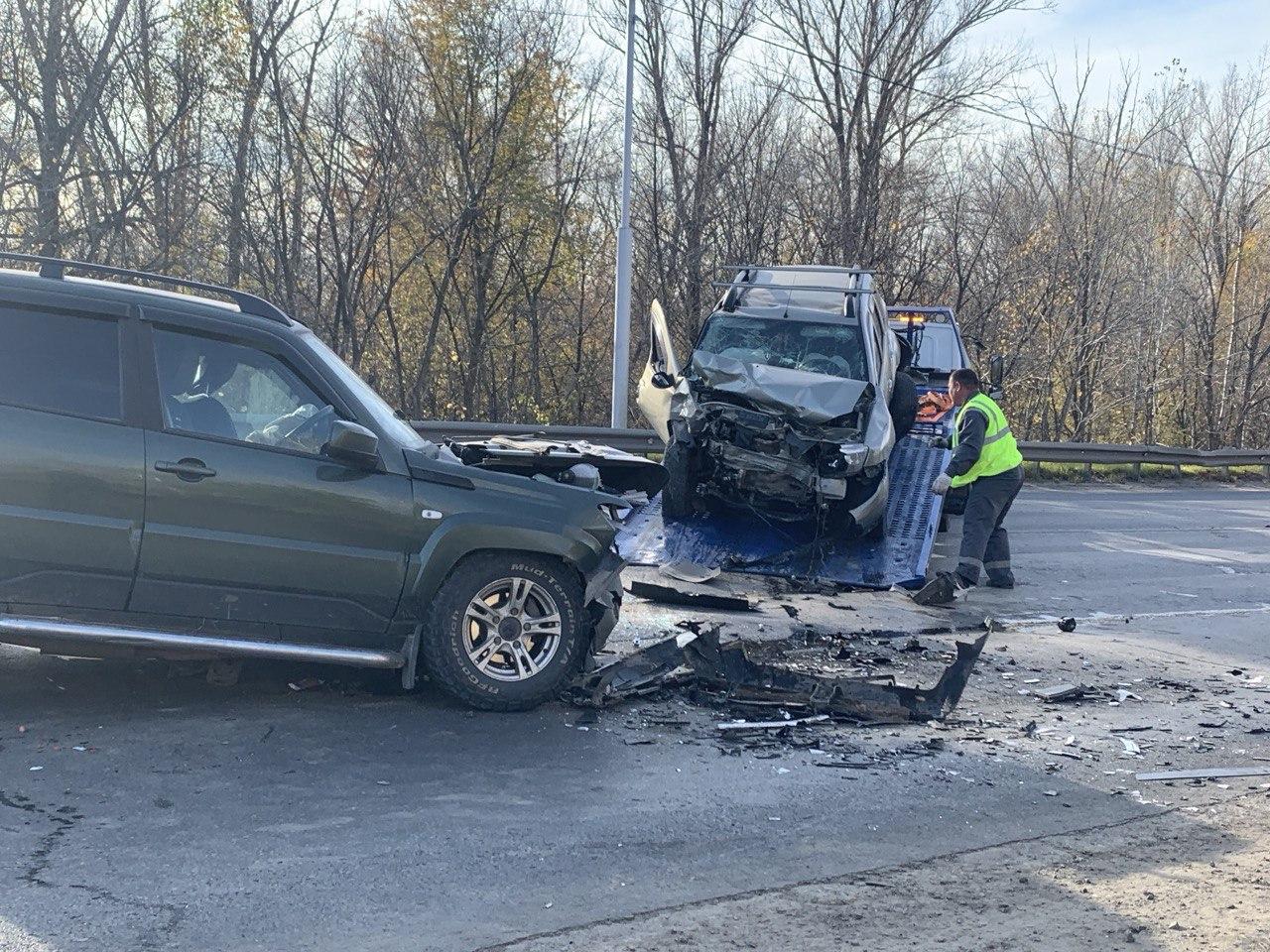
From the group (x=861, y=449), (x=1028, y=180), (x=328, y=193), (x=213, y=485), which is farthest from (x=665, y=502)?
(x=1028, y=180)

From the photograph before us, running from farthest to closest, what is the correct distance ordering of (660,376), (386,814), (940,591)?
(660,376) < (940,591) < (386,814)

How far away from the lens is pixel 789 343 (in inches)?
456

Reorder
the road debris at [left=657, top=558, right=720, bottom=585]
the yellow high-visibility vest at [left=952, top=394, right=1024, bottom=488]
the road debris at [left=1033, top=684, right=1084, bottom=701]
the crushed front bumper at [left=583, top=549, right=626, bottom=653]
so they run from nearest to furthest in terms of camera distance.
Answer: the crushed front bumper at [left=583, top=549, right=626, bottom=653], the road debris at [left=1033, top=684, right=1084, bottom=701], the road debris at [left=657, top=558, right=720, bottom=585], the yellow high-visibility vest at [left=952, top=394, right=1024, bottom=488]

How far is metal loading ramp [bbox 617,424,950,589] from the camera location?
9906 mm

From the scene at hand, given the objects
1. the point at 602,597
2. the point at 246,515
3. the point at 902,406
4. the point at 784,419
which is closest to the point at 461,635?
the point at 602,597

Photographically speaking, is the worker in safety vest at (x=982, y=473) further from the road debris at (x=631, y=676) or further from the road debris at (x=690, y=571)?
the road debris at (x=631, y=676)

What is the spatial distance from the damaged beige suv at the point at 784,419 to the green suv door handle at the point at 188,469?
5.31 metres

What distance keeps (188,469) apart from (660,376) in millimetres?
6511

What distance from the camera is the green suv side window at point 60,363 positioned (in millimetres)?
5379

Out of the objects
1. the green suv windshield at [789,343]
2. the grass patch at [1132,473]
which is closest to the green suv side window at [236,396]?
the green suv windshield at [789,343]

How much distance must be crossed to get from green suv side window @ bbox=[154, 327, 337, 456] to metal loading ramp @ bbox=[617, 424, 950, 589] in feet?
15.2

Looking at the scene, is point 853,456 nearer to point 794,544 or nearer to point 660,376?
point 794,544

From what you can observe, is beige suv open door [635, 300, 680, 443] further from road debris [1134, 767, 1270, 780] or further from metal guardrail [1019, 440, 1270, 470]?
metal guardrail [1019, 440, 1270, 470]

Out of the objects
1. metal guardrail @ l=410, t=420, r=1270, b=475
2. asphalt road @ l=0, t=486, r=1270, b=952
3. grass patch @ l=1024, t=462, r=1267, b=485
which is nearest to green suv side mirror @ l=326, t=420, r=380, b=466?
asphalt road @ l=0, t=486, r=1270, b=952
